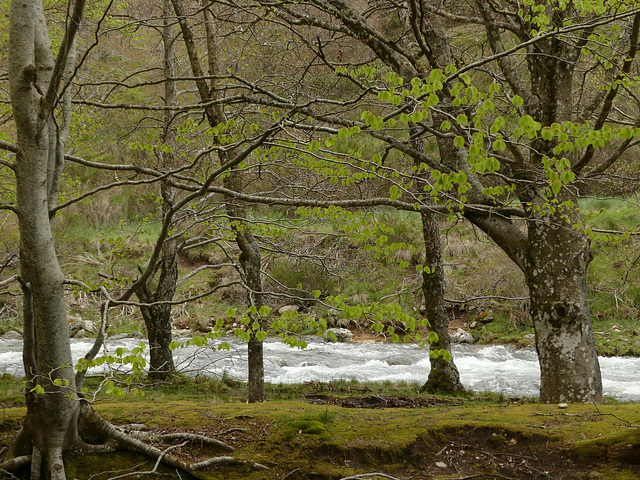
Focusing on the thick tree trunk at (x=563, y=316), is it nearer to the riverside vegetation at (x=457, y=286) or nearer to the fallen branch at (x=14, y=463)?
the fallen branch at (x=14, y=463)

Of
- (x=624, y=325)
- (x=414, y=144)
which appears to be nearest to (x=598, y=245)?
(x=624, y=325)

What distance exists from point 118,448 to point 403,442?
2.39 m

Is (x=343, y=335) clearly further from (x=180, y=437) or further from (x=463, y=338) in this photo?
(x=180, y=437)

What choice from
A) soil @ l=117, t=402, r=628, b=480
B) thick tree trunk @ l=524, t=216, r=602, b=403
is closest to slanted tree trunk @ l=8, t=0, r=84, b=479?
soil @ l=117, t=402, r=628, b=480

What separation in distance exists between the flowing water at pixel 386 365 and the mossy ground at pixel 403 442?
233 inches

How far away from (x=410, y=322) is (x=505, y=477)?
1503 millimetres

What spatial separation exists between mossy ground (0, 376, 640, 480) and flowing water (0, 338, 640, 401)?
5916mm

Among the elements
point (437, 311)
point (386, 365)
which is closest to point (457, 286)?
point (386, 365)

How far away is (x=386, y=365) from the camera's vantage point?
1383 cm

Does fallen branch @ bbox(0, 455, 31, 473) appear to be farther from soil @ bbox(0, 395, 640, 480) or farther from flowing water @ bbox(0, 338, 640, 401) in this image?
flowing water @ bbox(0, 338, 640, 401)

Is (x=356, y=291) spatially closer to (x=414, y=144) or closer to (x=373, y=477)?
(x=414, y=144)

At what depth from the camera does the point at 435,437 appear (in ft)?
15.3

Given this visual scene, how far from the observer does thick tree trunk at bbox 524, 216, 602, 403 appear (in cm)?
598

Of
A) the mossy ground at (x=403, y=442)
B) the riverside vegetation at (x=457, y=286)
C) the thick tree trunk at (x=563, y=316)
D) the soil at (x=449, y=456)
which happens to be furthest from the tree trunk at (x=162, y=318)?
the thick tree trunk at (x=563, y=316)
